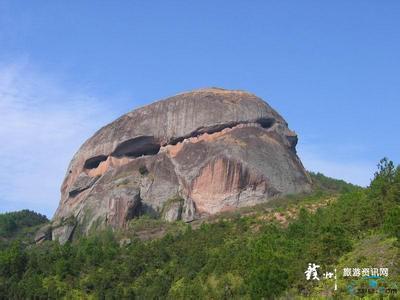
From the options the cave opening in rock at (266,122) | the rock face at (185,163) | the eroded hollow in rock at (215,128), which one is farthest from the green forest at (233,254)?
the cave opening in rock at (266,122)

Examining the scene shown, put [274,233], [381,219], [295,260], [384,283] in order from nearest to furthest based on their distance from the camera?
1. [384,283]
2. [295,260]
3. [381,219]
4. [274,233]

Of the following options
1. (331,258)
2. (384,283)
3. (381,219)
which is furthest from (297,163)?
(384,283)

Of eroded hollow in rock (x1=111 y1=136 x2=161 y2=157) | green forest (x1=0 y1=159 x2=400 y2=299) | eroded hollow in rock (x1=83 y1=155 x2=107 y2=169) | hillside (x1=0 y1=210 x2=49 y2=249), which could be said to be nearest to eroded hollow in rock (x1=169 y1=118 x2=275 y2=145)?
eroded hollow in rock (x1=111 y1=136 x2=161 y2=157)

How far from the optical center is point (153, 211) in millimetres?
60094

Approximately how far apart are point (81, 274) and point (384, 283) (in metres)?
26.8

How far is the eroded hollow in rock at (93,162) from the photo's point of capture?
67.6m

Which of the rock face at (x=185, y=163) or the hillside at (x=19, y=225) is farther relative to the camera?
the hillside at (x=19, y=225)

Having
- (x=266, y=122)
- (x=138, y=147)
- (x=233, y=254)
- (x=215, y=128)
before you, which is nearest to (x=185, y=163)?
(x=215, y=128)

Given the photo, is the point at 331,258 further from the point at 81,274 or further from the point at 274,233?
the point at 81,274

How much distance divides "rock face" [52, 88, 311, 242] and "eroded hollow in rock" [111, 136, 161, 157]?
0.10 meters

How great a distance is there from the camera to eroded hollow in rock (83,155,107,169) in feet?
222

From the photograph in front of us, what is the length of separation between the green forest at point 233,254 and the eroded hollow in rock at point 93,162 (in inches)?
422

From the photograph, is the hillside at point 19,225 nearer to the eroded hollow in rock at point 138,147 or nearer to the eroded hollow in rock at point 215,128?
the eroded hollow in rock at point 138,147

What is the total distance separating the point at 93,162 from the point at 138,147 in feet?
21.0
